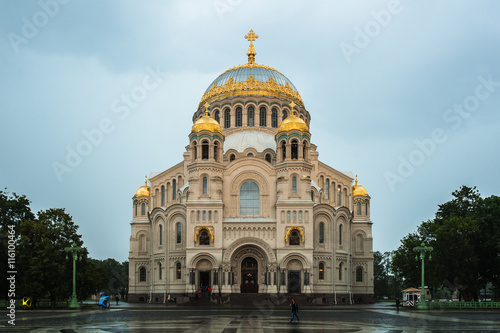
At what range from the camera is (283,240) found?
55.8m

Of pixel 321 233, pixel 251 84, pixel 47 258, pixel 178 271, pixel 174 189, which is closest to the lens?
pixel 47 258

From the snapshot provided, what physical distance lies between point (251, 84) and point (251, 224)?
19.4 metres

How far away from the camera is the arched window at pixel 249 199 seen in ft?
191

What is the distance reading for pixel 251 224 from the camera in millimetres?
56375

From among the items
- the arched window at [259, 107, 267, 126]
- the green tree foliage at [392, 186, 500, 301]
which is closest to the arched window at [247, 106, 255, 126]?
the arched window at [259, 107, 267, 126]

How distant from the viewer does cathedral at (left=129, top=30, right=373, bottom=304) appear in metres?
55.7

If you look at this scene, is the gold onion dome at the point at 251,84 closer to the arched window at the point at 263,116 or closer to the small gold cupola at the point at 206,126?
the arched window at the point at 263,116

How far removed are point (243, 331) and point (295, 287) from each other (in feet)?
106

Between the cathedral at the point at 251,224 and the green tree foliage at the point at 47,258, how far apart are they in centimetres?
1042

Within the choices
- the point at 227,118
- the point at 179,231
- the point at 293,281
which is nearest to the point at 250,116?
the point at 227,118

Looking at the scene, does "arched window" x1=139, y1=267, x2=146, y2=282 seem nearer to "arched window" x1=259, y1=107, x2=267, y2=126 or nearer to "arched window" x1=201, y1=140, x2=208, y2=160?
"arched window" x1=201, y1=140, x2=208, y2=160

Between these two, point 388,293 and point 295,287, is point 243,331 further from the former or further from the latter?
point 388,293

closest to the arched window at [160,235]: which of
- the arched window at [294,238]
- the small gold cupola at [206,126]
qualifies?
the small gold cupola at [206,126]

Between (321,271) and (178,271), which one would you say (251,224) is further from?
(178,271)
